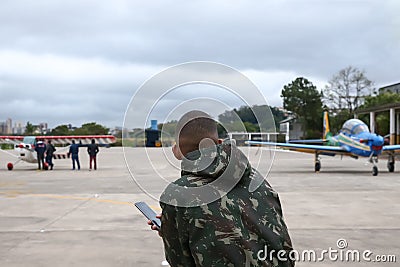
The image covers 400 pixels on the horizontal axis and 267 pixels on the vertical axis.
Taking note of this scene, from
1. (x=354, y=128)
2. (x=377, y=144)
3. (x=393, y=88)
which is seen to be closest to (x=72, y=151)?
(x=354, y=128)

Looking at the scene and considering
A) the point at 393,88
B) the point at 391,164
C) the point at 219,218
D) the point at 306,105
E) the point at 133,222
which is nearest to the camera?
the point at 219,218

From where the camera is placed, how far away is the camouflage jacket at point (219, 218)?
190 cm

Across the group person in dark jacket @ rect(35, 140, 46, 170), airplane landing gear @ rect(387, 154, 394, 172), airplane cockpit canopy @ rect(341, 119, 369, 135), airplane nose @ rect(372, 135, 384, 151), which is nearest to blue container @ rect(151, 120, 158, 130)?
airplane nose @ rect(372, 135, 384, 151)

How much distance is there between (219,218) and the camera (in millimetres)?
1908

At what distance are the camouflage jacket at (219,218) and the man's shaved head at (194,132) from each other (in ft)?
0.23

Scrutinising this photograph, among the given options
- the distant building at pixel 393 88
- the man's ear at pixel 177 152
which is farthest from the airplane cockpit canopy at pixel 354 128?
the distant building at pixel 393 88

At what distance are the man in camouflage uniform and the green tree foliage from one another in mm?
51116

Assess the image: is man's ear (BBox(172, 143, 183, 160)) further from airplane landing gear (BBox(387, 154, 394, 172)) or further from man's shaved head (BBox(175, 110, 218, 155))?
airplane landing gear (BBox(387, 154, 394, 172))

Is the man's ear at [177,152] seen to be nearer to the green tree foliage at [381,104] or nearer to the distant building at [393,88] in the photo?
the green tree foliage at [381,104]

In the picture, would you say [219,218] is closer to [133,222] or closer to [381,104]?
[133,222]

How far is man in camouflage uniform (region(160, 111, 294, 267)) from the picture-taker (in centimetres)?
190

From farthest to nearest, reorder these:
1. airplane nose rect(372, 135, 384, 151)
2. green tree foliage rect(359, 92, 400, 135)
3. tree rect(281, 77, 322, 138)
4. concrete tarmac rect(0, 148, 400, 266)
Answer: tree rect(281, 77, 322, 138) → green tree foliage rect(359, 92, 400, 135) → airplane nose rect(372, 135, 384, 151) → concrete tarmac rect(0, 148, 400, 266)

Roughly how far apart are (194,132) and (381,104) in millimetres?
57428

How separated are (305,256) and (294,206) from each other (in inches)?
174
